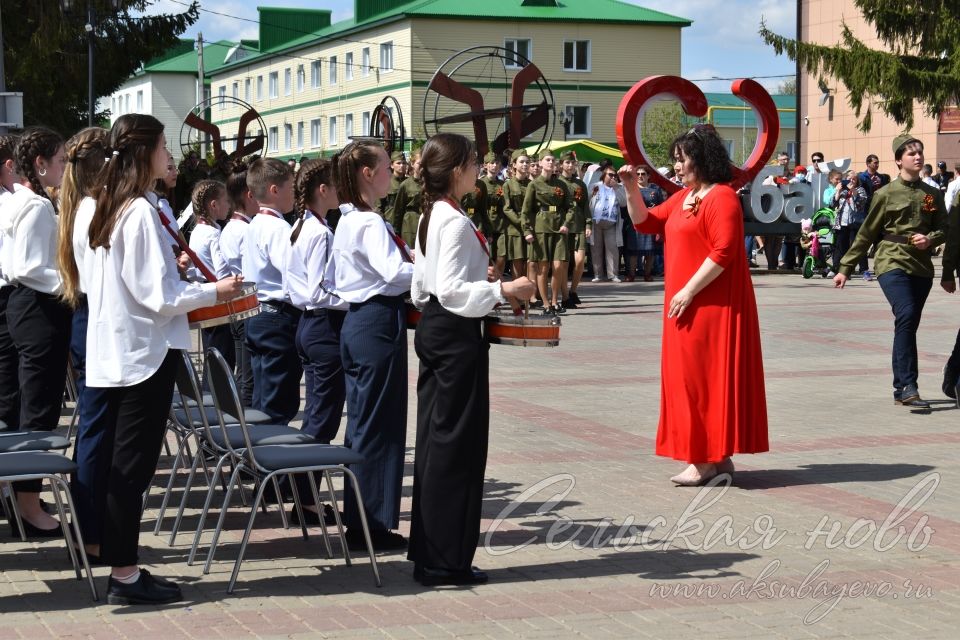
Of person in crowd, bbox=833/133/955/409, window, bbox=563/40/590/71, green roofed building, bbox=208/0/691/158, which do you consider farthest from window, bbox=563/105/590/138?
person in crowd, bbox=833/133/955/409

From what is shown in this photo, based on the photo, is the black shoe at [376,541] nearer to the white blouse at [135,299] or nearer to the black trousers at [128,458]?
the black trousers at [128,458]

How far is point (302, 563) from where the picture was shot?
21.7 ft

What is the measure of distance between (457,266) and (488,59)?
229ft

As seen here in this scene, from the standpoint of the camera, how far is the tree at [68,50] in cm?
2717

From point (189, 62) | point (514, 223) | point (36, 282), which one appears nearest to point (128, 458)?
point (36, 282)

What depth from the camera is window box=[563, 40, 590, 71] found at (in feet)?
258

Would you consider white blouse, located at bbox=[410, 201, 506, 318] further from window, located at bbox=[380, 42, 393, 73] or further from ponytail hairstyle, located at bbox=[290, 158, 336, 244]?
window, located at bbox=[380, 42, 393, 73]

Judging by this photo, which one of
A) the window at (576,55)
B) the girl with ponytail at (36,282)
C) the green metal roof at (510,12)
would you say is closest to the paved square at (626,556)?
the girl with ponytail at (36,282)

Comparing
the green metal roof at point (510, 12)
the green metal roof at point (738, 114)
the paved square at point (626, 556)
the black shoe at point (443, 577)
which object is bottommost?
the paved square at point (626, 556)

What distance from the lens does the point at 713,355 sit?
853 cm

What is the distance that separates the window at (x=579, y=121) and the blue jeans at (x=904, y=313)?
67.2 metres

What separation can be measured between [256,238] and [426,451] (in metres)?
2.44

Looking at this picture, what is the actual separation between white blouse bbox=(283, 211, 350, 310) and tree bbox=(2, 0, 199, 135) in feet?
68.1

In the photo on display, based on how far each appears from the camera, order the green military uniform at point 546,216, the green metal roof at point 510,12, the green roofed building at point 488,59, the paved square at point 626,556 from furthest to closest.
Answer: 1. the green metal roof at point 510,12
2. the green roofed building at point 488,59
3. the green military uniform at point 546,216
4. the paved square at point 626,556
